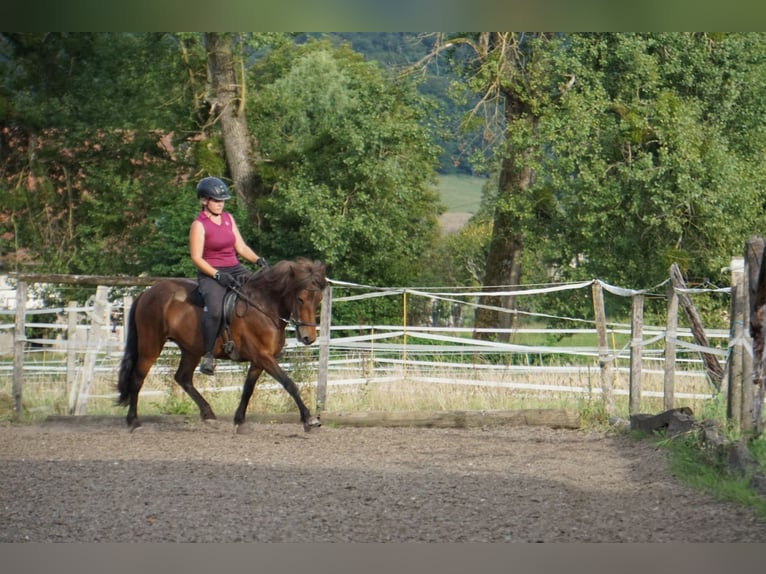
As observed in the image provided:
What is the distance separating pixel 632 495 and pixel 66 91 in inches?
651

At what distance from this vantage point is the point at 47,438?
8.71 meters

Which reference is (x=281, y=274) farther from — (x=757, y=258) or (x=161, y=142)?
(x=161, y=142)

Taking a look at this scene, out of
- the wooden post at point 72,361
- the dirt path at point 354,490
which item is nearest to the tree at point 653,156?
the wooden post at point 72,361

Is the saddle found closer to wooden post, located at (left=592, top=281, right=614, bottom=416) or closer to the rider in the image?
the rider

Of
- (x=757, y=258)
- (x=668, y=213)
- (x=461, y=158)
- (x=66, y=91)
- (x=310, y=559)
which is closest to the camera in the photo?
(x=310, y=559)

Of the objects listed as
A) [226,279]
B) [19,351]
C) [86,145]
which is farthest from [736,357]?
[86,145]

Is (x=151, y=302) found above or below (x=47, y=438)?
above

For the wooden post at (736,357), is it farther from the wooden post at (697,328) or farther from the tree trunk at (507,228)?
the tree trunk at (507,228)

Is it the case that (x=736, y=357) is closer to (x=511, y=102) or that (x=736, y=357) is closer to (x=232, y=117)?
(x=511, y=102)

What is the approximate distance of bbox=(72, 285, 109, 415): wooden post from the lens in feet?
34.2

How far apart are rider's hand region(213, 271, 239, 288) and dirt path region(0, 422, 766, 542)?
119cm

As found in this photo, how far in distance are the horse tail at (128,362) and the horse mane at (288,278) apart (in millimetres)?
1084
